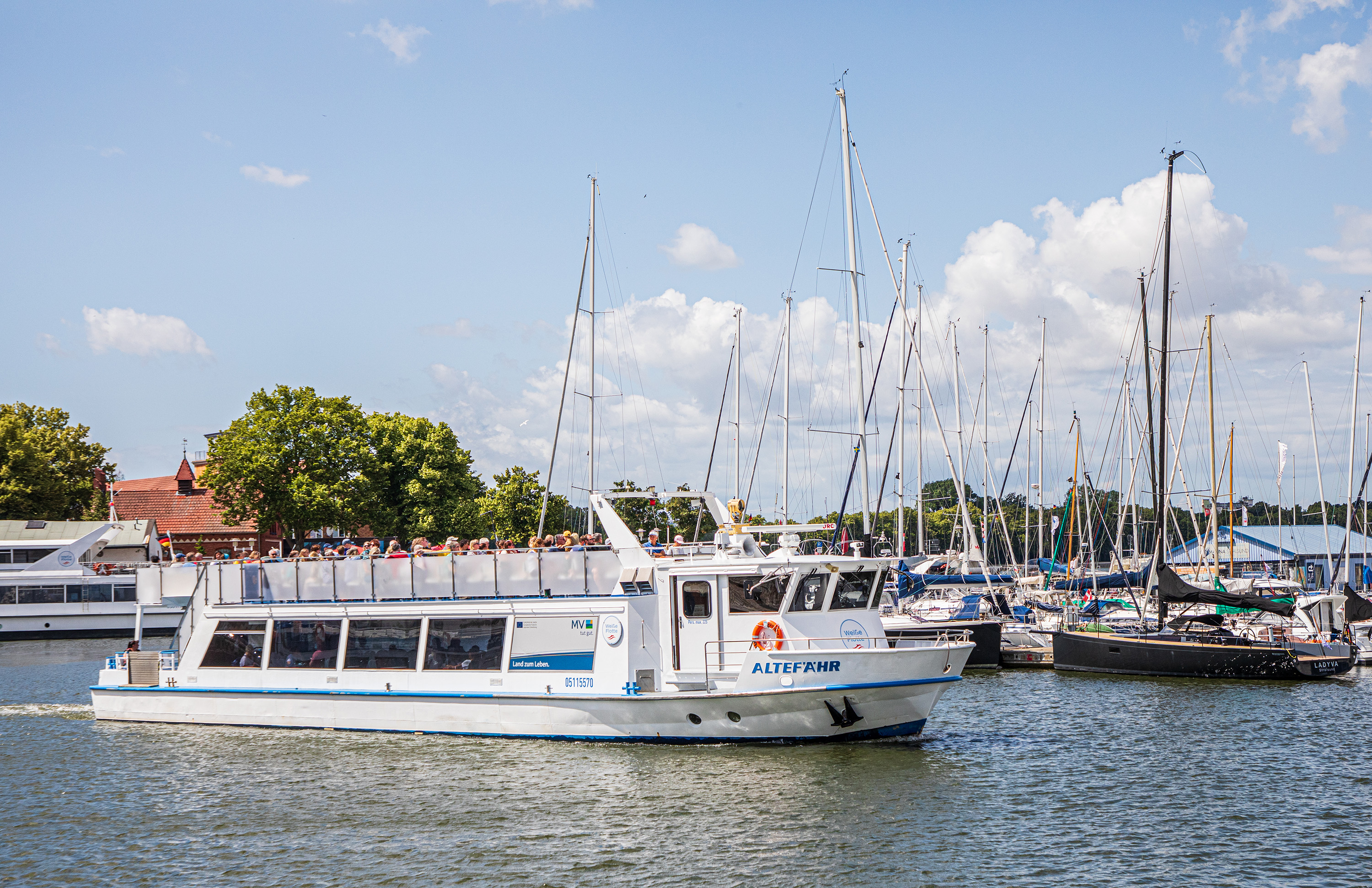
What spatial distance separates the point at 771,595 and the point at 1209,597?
886 inches

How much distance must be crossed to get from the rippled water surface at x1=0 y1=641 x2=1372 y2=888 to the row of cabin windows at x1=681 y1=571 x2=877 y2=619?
2.87 m

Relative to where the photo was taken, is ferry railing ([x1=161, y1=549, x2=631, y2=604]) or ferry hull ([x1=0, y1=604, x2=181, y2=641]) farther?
ferry hull ([x1=0, y1=604, x2=181, y2=641])

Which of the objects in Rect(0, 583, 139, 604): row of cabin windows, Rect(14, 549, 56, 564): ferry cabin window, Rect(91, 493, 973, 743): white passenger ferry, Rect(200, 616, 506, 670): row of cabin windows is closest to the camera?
Rect(91, 493, 973, 743): white passenger ferry

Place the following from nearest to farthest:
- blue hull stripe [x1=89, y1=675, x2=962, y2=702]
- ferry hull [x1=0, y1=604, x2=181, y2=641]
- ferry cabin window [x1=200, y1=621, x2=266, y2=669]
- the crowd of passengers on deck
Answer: blue hull stripe [x1=89, y1=675, x2=962, y2=702] → the crowd of passengers on deck → ferry cabin window [x1=200, y1=621, x2=266, y2=669] → ferry hull [x1=0, y1=604, x2=181, y2=641]

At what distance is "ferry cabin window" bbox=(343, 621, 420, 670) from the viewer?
26094 millimetres

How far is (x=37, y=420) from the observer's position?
80812mm

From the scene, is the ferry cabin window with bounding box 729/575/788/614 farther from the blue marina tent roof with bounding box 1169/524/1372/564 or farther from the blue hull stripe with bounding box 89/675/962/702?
the blue marina tent roof with bounding box 1169/524/1372/564

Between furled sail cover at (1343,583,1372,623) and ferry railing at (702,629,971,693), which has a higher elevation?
ferry railing at (702,629,971,693)

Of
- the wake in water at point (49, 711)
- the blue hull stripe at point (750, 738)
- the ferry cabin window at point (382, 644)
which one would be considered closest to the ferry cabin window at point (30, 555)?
the wake in water at point (49, 711)

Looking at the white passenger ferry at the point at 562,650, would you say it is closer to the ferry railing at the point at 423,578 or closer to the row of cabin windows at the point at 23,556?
the ferry railing at the point at 423,578

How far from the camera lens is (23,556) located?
212ft

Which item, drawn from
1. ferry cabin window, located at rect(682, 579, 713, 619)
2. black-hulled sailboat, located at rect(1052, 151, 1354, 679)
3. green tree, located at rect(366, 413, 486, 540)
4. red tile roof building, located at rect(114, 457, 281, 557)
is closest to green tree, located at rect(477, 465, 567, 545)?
green tree, located at rect(366, 413, 486, 540)

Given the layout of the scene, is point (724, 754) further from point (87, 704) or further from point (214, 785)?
point (87, 704)

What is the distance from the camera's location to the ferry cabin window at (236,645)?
27.8 m
